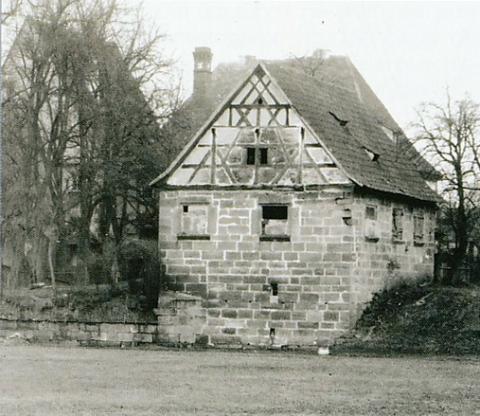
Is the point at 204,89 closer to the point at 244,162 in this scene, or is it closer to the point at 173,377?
the point at 244,162

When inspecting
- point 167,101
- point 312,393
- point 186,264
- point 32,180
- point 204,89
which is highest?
point 204,89

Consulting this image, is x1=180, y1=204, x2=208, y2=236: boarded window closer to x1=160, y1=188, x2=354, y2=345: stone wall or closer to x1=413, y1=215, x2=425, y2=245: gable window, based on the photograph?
x1=160, y1=188, x2=354, y2=345: stone wall

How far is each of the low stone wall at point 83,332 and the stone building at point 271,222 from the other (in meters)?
1.24

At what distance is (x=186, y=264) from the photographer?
108ft

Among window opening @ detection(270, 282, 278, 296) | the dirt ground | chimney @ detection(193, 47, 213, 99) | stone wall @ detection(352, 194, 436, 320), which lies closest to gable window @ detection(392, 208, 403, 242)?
stone wall @ detection(352, 194, 436, 320)

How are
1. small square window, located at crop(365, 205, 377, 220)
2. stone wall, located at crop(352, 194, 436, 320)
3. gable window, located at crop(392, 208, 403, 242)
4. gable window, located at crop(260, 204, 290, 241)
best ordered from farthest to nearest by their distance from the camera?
gable window, located at crop(392, 208, 403, 242)
small square window, located at crop(365, 205, 377, 220)
gable window, located at crop(260, 204, 290, 241)
stone wall, located at crop(352, 194, 436, 320)

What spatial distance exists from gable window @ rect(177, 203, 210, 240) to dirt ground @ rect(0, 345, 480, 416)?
267 inches

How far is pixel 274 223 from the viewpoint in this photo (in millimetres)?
32531

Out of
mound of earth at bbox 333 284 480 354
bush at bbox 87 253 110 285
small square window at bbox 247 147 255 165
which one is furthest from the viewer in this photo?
bush at bbox 87 253 110 285

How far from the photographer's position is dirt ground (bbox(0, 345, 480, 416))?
15.5 metres

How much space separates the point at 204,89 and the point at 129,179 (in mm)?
17768

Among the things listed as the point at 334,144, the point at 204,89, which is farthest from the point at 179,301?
the point at 204,89

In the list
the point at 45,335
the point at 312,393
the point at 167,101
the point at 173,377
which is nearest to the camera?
the point at 312,393

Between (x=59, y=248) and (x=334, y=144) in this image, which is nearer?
(x=334, y=144)
